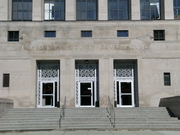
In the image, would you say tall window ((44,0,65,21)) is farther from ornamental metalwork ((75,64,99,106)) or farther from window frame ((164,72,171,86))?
window frame ((164,72,171,86))

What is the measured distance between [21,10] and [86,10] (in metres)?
6.07

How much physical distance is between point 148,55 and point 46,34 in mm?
9177

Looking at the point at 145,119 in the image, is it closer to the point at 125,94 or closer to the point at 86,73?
the point at 125,94

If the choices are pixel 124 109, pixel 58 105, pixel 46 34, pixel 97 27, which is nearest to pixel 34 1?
pixel 46 34

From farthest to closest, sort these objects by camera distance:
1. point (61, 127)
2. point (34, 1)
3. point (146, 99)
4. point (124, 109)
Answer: point (34, 1)
point (146, 99)
point (124, 109)
point (61, 127)

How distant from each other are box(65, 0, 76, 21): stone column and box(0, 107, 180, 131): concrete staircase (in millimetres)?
9307

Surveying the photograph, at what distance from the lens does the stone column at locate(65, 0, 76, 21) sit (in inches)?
1022

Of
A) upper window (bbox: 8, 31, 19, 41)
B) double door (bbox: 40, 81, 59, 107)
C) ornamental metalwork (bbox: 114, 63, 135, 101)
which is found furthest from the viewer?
ornamental metalwork (bbox: 114, 63, 135, 101)

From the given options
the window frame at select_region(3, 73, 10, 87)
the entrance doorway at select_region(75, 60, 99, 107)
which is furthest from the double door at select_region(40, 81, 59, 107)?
the window frame at select_region(3, 73, 10, 87)

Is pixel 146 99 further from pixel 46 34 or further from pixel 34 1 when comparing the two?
pixel 34 1

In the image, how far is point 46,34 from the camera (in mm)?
25469

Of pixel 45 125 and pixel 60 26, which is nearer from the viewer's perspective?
pixel 45 125

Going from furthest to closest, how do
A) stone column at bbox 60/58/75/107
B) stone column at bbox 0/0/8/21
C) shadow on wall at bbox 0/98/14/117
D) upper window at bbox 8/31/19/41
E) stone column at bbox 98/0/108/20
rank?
1. stone column at bbox 98/0/108/20
2. stone column at bbox 0/0/8/21
3. upper window at bbox 8/31/19/41
4. stone column at bbox 60/58/75/107
5. shadow on wall at bbox 0/98/14/117

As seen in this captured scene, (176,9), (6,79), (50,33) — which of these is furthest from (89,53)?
(176,9)
